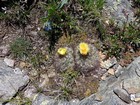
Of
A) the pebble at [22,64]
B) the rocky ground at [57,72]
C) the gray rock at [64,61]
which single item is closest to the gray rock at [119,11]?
the rocky ground at [57,72]

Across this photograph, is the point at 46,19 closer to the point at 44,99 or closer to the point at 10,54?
the point at 10,54

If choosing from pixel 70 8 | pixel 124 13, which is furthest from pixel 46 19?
pixel 124 13

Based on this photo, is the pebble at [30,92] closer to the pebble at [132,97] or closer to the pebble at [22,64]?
the pebble at [22,64]

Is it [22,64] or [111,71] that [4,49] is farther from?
[111,71]

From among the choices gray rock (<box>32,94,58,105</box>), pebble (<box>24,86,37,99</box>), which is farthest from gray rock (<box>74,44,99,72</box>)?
pebble (<box>24,86,37,99</box>)

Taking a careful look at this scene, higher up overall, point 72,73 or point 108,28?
point 108,28

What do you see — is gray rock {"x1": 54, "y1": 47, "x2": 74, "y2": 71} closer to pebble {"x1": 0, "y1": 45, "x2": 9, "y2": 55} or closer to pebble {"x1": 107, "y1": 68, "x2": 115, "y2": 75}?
pebble {"x1": 107, "y1": 68, "x2": 115, "y2": 75}
